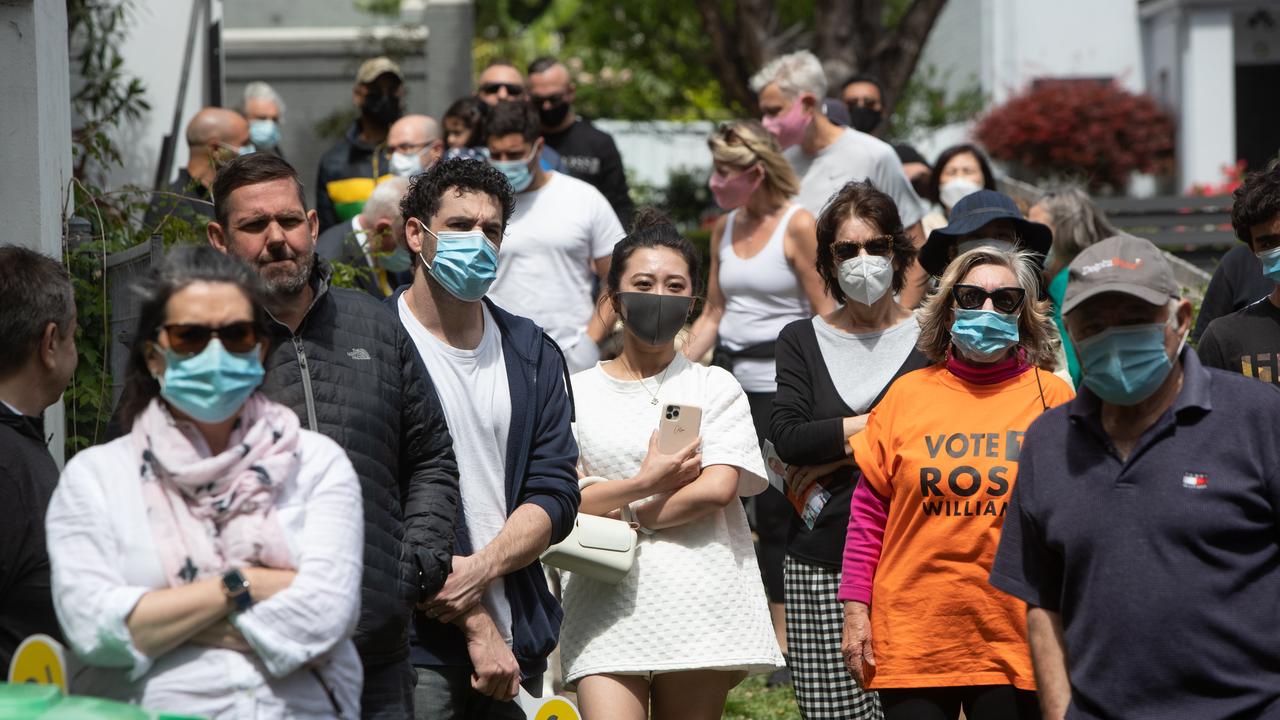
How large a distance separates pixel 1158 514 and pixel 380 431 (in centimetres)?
196

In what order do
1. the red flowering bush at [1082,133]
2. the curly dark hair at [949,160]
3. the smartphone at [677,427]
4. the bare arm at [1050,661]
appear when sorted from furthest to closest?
the red flowering bush at [1082,133]
the curly dark hair at [949,160]
the smartphone at [677,427]
the bare arm at [1050,661]

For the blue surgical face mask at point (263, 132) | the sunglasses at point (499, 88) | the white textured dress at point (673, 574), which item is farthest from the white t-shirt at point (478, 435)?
the blue surgical face mask at point (263, 132)

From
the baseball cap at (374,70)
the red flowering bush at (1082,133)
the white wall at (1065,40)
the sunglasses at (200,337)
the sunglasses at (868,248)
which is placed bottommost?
the sunglasses at (200,337)

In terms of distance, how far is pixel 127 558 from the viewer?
3.28 m

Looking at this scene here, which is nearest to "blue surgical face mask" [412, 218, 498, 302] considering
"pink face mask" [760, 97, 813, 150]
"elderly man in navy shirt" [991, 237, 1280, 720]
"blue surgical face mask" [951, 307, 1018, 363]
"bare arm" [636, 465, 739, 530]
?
"bare arm" [636, 465, 739, 530]

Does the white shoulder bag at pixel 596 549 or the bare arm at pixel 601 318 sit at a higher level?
the bare arm at pixel 601 318

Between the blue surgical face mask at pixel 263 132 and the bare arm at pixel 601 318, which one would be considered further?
the blue surgical face mask at pixel 263 132

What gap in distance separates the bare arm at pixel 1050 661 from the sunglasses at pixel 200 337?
1.95m

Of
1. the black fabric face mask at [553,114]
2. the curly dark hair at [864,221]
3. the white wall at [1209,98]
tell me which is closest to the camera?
the curly dark hair at [864,221]

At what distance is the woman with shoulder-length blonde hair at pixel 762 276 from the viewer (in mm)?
7371

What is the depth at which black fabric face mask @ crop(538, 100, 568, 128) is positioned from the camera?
9.52 meters

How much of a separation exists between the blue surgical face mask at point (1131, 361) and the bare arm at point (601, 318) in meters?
2.62

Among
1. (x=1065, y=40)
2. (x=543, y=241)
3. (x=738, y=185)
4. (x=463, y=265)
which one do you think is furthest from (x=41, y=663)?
(x=1065, y=40)

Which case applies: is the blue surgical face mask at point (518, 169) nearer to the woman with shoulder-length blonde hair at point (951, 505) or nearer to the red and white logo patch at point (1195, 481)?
the woman with shoulder-length blonde hair at point (951, 505)
